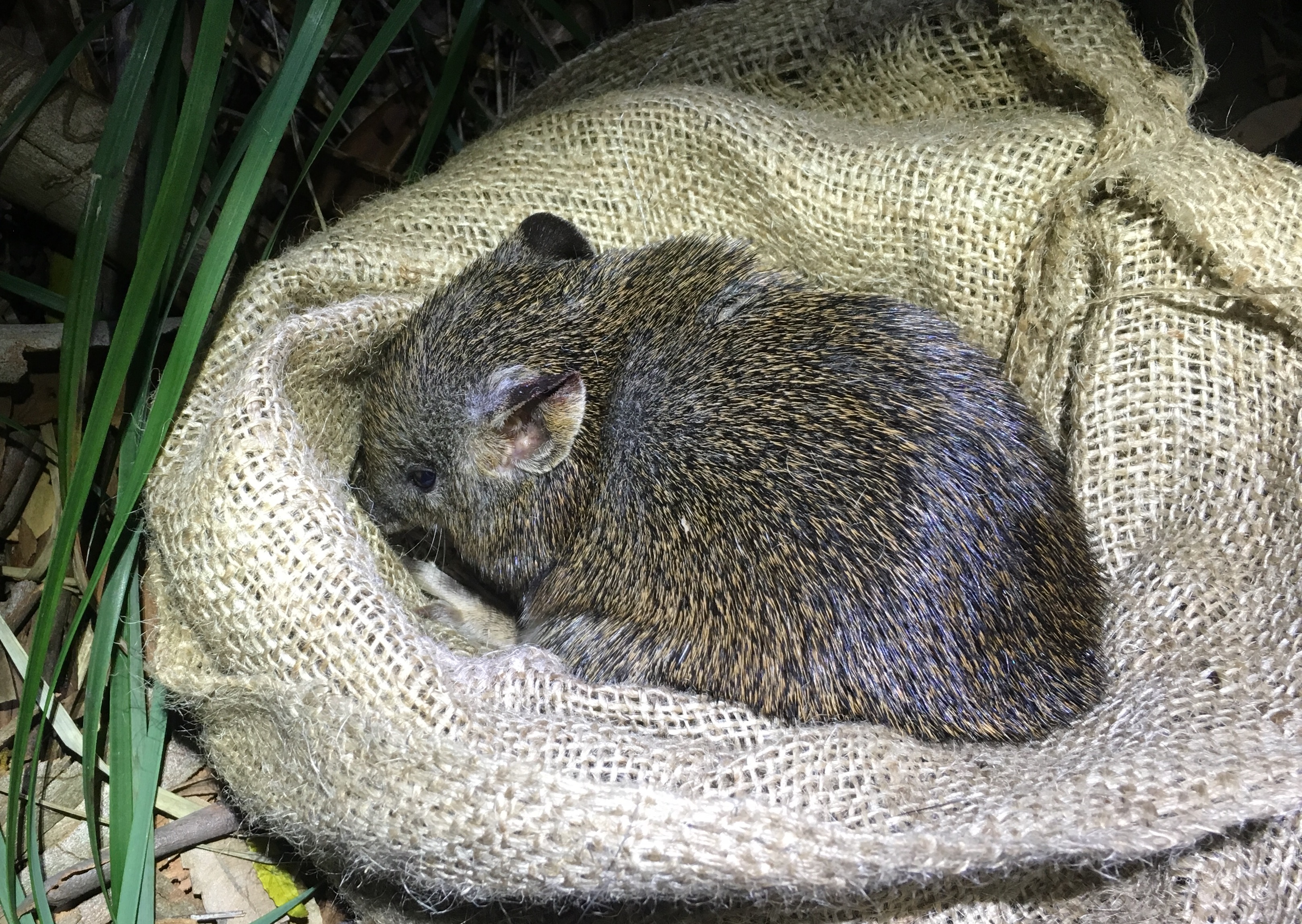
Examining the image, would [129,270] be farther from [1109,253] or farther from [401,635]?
[1109,253]

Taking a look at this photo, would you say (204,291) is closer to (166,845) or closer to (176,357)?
(176,357)

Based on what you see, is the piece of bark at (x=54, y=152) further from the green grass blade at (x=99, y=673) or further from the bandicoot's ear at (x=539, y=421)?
the bandicoot's ear at (x=539, y=421)

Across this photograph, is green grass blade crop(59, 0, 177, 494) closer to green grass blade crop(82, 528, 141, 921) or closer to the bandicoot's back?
green grass blade crop(82, 528, 141, 921)

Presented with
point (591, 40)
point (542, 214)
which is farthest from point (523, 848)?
point (591, 40)

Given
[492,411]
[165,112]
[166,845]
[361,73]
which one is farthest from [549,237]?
[166,845]

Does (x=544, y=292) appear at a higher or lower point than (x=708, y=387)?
higher

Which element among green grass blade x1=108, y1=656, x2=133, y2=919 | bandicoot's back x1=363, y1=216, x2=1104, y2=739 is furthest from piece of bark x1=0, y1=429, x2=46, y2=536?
bandicoot's back x1=363, y1=216, x2=1104, y2=739
